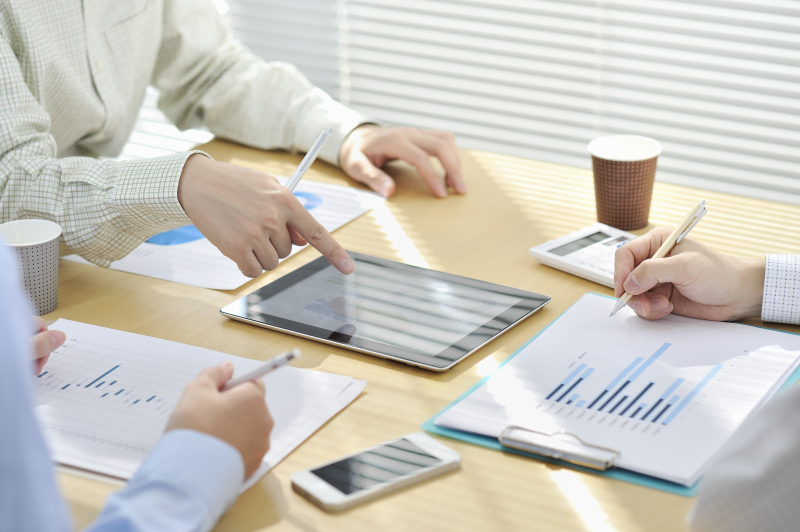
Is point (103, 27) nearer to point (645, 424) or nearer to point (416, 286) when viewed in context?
point (416, 286)

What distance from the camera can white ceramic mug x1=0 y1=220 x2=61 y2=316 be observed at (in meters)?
0.96

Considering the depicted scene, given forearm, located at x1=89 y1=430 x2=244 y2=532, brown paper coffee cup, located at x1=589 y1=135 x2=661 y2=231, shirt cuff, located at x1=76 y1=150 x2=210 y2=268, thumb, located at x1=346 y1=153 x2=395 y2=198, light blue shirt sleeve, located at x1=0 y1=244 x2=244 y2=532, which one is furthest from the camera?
thumb, located at x1=346 y1=153 x2=395 y2=198

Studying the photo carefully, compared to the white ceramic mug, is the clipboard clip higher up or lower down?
lower down

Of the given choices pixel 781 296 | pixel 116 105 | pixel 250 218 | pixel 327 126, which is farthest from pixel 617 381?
pixel 116 105

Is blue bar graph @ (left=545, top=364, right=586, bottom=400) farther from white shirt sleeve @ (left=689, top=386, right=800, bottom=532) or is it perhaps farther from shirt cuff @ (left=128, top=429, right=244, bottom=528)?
shirt cuff @ (left=128, top=429, right=244, bottom=528)

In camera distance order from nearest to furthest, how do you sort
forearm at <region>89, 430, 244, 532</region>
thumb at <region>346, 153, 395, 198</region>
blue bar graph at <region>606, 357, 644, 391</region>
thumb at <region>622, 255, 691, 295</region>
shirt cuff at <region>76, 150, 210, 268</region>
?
forearm at <region>89, 430, 244, 532</region>
blue bar graph at <region>606, 357, 644, 391</region>
thumb at <region>622, 255, 691, 295</region>
shirt cuff at <region>76, 150, 210, 268</region>
thumb at <region>346, 153, 395, 198</region>

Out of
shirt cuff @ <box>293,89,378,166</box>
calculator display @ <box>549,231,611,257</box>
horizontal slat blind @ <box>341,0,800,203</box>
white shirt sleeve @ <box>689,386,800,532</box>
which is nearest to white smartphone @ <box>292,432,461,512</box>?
white shirt sleeve @ <box>689,386,800,532</box>

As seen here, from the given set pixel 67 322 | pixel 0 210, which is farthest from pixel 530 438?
pixel 0 210

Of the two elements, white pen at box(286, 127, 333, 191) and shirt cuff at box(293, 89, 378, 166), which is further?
shirt cuff at box(293, 89, 378, 166)

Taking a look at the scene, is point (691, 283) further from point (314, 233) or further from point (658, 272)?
point (314, 233)

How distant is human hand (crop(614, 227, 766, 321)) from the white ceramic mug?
696mm

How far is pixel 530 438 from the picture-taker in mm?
726

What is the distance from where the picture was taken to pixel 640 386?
801mm

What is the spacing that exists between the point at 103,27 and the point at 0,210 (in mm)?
491
